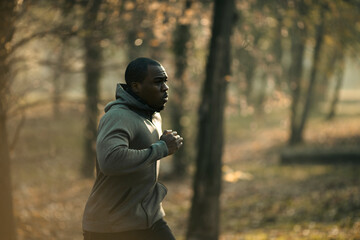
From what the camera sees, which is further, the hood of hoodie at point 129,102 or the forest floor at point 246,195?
the forest floor at point 246,195

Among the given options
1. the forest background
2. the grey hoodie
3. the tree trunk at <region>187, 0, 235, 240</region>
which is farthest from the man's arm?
the tree trunk at <region>187, 0, 235, 240</region>

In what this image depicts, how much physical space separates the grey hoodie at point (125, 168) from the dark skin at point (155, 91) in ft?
0.19

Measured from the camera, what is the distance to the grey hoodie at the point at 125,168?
2.63 m

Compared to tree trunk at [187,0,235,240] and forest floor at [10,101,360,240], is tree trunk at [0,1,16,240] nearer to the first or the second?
forest floor at [10,101,360,240]

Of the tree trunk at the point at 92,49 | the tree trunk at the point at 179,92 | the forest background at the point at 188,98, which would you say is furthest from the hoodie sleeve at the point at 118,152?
the tree trunk at the point at 179,92

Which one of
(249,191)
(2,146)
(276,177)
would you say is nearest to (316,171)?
(276,177)

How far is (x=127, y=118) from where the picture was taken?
9.03ft

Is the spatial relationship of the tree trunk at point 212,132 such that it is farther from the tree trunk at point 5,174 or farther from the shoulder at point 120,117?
the shoulder at point 120,117

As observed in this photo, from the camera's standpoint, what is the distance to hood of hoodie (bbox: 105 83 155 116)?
9.59 feet

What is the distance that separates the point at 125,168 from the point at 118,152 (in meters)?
0.14

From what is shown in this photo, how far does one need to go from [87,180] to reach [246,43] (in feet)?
29.2

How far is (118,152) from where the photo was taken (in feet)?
A: 8.48

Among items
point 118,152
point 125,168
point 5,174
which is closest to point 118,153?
point 118,152

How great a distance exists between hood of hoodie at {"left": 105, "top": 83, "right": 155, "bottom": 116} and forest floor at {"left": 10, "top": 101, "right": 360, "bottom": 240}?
4.49 m
